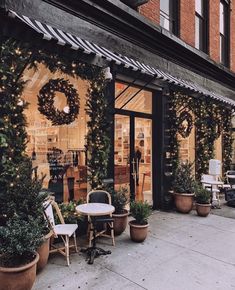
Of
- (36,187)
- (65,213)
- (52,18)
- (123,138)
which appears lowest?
(65,213)

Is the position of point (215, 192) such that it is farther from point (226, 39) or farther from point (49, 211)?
point (226, 39)

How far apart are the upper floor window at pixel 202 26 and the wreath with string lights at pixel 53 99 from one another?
7.03m

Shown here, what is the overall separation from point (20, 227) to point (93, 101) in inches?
138

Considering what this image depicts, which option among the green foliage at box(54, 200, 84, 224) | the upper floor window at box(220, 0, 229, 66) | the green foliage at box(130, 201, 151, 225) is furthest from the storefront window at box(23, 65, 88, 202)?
the upper floor window at box(220, 0, 229, 66)

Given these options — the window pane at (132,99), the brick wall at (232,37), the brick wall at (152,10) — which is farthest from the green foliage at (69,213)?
the brick wall at (232,37)

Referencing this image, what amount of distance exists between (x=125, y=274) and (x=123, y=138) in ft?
13.9

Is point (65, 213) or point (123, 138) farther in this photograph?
point (123, 138)

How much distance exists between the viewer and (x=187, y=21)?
985 cm

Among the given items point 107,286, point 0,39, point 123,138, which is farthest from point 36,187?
point 123,138

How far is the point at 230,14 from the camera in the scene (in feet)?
42.9

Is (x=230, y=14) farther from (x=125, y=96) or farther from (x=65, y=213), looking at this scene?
(x=65, y=213)

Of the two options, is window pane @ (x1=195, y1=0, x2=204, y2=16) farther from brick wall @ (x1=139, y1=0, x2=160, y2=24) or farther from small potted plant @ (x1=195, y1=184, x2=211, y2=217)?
small potted plant @ (x1=195, y1=184, x2=211, y2=217)

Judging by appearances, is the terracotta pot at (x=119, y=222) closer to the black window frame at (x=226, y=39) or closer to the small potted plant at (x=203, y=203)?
the small potted plant at (x=203, y=203)

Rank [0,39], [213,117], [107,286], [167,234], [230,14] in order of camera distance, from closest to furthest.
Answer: [107,286], [0,39], [167,234], [213,117], [230,14]
